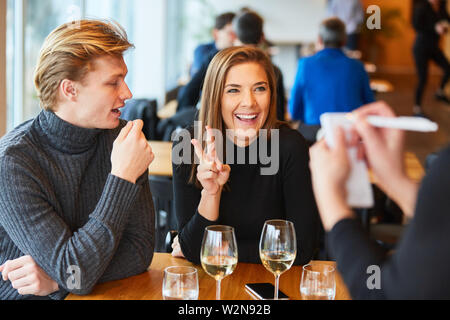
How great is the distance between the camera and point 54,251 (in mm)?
1424

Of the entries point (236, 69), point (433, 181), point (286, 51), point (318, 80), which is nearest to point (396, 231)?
point (236, 69)

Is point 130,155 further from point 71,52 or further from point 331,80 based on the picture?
point 331,80

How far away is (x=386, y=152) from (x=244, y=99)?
3.16 feet

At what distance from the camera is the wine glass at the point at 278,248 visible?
1362 millimetres

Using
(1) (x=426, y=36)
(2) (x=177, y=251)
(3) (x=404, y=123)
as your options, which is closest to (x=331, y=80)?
(2) (x=177, y=251)

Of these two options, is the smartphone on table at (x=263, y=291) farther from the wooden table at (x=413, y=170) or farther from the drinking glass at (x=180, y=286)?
the wooden table at (x=413, y=170)

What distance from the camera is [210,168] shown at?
1631 millimetres

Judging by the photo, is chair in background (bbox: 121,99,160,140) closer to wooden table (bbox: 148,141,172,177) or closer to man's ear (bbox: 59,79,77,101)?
wooden table (bbox: 148,141,172,177)

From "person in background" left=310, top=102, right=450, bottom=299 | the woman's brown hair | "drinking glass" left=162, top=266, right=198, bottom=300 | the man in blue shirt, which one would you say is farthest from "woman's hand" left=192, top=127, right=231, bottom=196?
the man in blue shirt

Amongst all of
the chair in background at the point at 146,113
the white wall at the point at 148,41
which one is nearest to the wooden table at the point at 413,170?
the chair in background at the point at 146,113

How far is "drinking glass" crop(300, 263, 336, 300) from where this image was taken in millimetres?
1268

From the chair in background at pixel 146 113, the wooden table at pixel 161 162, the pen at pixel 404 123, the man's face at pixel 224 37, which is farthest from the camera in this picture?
the man's face at pixel 224 37

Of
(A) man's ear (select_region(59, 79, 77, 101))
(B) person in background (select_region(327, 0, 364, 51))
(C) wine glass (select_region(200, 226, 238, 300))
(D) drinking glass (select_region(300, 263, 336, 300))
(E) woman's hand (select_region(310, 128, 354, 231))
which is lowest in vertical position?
(D) drinking glass (select_region(300, 263, 336, 300))

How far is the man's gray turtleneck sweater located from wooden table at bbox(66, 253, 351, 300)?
0.03m
